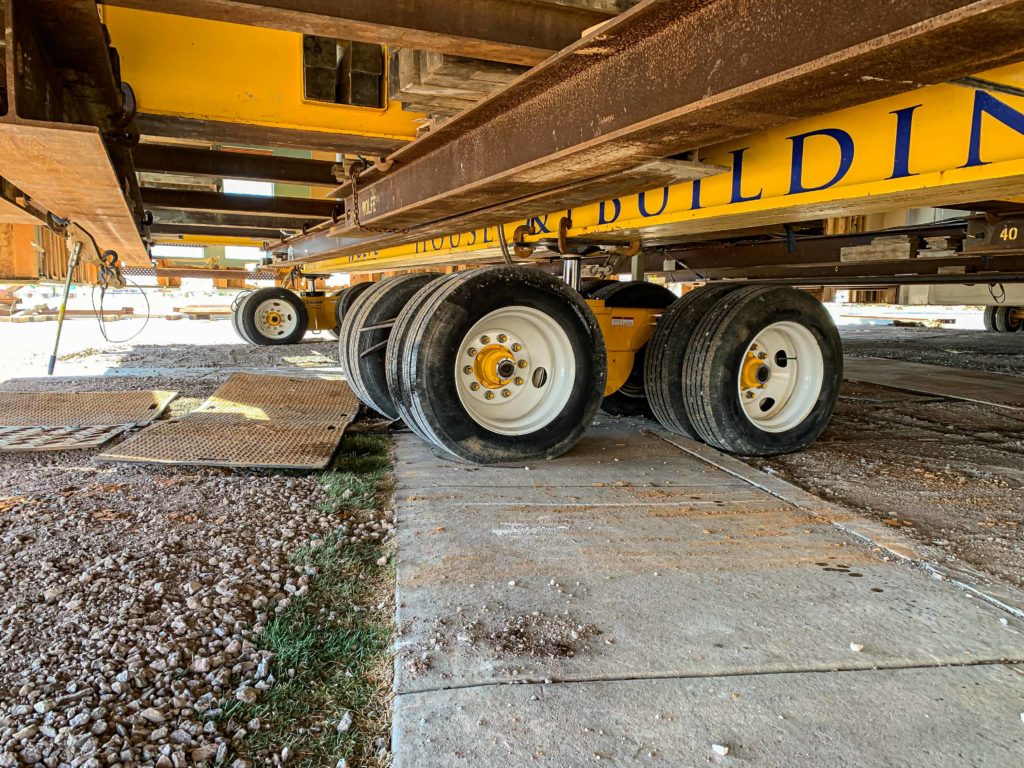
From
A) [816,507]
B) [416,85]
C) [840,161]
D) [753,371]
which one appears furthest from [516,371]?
[840,161]

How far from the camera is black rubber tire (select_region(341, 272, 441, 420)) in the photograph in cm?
461

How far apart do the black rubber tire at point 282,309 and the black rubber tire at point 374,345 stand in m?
6.05

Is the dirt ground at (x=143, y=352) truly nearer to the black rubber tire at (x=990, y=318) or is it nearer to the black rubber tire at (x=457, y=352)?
the black rubber tire at (x=457, y=352)

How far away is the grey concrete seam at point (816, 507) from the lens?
7.41 feet

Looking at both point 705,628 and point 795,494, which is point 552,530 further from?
point 795,494

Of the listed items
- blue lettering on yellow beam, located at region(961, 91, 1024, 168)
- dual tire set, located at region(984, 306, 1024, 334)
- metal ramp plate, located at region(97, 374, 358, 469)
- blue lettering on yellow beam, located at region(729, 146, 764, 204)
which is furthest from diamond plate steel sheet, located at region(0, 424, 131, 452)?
dual tire set, located at region(984, 306, 1024, 334)

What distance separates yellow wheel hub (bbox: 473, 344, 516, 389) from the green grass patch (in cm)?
139

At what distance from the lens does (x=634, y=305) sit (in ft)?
15.9

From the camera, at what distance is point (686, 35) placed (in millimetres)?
2047

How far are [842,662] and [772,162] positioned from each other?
2148mm

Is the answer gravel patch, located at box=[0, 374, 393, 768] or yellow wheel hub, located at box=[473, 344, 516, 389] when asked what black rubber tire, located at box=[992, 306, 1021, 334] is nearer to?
yellow wheel hub, located at box=[473, 344, 516, 389]

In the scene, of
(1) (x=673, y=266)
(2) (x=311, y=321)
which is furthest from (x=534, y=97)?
(2) (x=311, y=321)

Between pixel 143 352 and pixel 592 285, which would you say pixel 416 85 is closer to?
pixel 592 285

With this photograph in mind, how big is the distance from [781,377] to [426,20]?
9.35 feet
